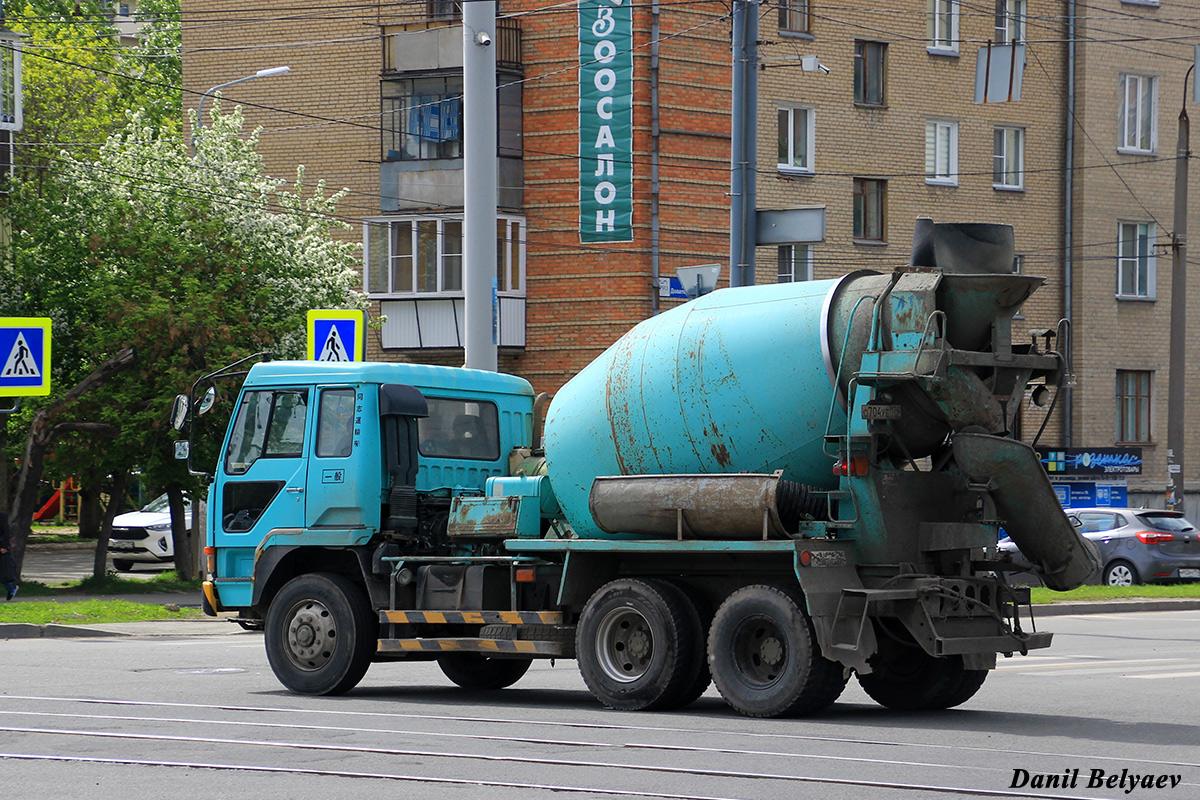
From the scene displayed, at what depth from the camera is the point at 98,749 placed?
9.54 meters

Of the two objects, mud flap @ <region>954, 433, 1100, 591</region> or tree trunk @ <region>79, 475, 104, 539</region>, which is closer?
mud flap @ <region>954, 433, 1100, 591</region>

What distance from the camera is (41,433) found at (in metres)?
25.4

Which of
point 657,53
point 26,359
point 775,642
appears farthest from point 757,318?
point 657,53

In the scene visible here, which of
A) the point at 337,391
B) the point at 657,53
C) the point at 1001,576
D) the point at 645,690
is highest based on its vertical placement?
the point at 657,53

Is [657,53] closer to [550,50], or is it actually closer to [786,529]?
[550,50]

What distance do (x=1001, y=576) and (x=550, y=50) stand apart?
25815 millimetres

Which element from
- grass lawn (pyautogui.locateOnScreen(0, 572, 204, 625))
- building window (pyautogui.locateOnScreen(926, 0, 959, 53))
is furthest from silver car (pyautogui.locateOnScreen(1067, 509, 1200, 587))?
grass lawn (pyautogui.locateOnScreen(0, 572, 204, 625))

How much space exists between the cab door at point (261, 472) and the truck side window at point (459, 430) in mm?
985

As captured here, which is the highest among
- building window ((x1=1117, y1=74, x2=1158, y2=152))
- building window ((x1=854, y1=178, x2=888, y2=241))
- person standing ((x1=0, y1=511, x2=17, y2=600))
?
building window ((x1=1117, y1=74, x2=1158, y2=152))

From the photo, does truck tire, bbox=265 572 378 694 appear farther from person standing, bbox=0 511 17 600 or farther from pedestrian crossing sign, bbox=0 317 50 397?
person standing, bbox=0 511 17 600

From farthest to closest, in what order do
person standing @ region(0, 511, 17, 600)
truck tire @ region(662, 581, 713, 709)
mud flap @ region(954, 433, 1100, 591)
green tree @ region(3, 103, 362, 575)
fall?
green tree @ region(3, 103, 362, 575)
person standing @ region(0, 511, 17, 600)
truck tire @ region(662, 581, 713, 709)
mud flap @ region(954, 433, 1100, 591)

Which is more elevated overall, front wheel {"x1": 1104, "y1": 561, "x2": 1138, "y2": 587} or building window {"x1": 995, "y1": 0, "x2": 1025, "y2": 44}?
building window {"x1": 995, "y1": 0, "x2": 1025, "y2": 44}

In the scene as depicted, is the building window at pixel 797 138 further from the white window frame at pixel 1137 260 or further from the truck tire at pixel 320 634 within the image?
the truck tire at pixel 320 634

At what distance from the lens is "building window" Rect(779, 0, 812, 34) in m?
37.4
